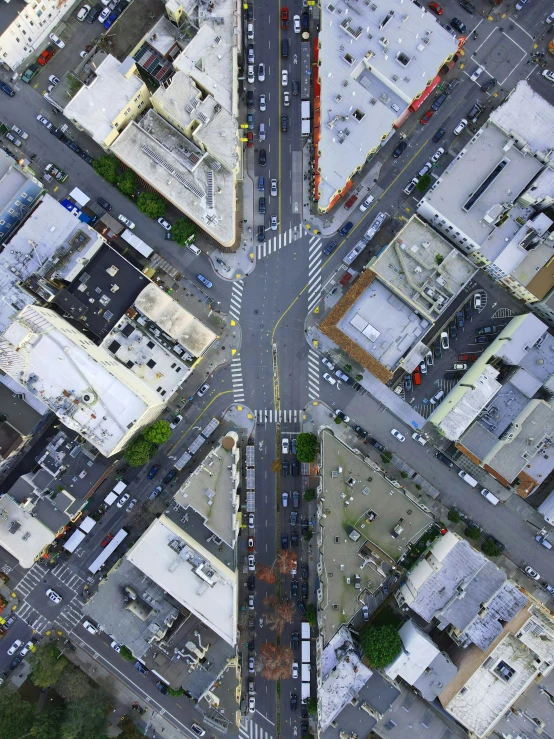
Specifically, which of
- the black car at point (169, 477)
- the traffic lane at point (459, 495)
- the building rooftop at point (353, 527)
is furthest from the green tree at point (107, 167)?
the building rooftop at point (353, 527)

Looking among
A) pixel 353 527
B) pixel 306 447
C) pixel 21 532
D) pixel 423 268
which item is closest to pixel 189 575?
pixel 353 527

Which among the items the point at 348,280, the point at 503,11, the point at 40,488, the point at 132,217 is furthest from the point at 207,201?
the point at 503,11

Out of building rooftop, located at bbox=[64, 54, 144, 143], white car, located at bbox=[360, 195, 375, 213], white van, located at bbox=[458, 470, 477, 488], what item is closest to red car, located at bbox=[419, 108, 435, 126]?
white car, located at bbox=[360, 195, 375, 213]

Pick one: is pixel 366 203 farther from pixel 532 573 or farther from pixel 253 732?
pixel 253 732

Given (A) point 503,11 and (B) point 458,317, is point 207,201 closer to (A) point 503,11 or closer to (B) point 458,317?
(B) point 458,317

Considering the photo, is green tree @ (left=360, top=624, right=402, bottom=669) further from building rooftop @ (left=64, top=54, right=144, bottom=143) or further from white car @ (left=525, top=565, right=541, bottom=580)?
building rooftop @ (left=64, top=54, right=144, bottom=143)

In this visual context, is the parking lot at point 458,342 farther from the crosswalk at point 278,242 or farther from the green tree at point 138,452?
the green tree at point 138,452
